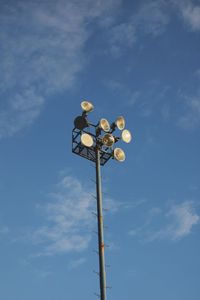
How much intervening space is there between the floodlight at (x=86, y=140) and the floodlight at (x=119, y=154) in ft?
4.47

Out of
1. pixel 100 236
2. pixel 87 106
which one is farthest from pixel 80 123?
pixel 100 236

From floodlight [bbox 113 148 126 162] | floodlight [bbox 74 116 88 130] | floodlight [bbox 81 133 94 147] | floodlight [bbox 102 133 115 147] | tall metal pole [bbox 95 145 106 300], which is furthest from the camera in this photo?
floodlight [bbox 113 148 126 162]

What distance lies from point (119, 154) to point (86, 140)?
1932 mm

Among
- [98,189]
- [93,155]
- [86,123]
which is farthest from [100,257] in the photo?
[86,123]

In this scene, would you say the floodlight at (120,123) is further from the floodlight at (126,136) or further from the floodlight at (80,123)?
the floodlight at (80,123)

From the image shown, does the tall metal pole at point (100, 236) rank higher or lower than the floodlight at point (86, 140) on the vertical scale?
lower

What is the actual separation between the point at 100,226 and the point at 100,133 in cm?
469

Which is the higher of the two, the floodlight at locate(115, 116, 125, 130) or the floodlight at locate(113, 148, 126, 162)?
the floodlight at locate(115, 116, 125, 130)

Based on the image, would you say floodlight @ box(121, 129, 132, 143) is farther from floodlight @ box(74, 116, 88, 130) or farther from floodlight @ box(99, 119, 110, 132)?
floodlight @ box(74, 116, 88, 130)

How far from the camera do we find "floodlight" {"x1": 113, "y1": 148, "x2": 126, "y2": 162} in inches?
840

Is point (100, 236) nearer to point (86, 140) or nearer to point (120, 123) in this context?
point (86, 140)

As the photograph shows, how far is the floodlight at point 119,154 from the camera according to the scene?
21.3 m

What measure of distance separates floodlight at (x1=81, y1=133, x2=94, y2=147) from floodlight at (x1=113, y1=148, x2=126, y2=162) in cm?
136

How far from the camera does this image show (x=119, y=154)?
21531 millimetres
